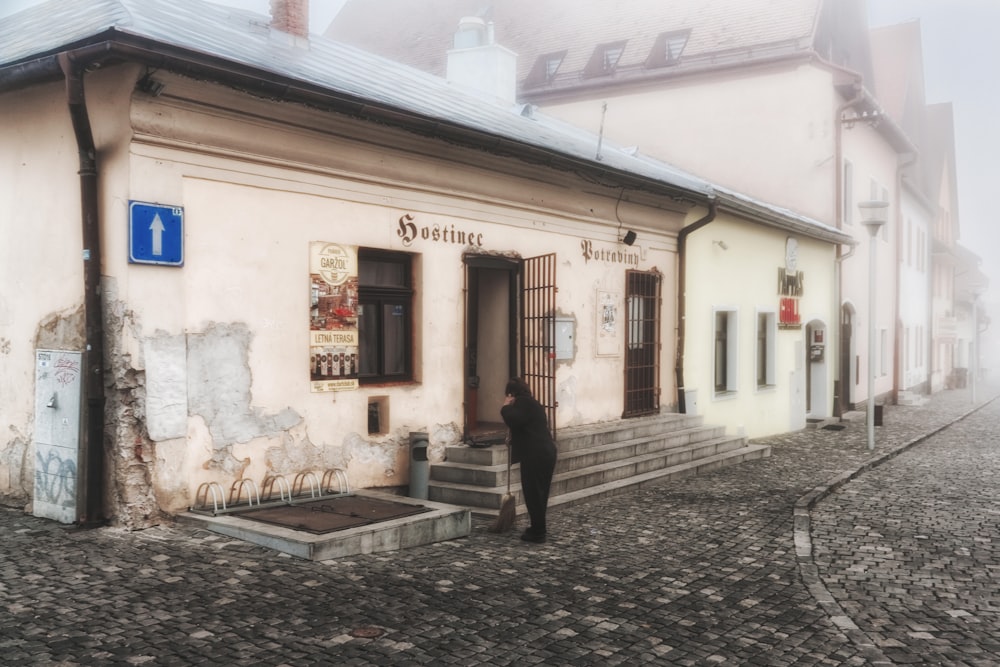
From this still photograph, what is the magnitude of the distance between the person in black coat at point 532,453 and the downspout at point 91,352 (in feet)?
11.3

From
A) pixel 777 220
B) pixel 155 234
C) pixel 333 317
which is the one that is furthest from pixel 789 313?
pixel 155 234

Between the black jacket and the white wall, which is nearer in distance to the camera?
the black jacket

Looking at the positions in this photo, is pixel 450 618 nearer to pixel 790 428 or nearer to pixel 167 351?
pixel 167 351

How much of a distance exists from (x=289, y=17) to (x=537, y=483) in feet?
23.8

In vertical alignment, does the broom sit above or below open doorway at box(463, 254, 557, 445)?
below

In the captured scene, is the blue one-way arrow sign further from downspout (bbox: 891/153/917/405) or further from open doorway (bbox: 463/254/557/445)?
downspout (bbox: 891/153/917/405)

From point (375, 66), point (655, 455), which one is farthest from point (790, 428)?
point (375, 66)

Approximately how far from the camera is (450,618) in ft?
19.1

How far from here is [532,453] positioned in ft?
27.2

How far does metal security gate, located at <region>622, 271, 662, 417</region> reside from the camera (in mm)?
13664

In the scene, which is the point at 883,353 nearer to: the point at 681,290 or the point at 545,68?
the point at 545,68

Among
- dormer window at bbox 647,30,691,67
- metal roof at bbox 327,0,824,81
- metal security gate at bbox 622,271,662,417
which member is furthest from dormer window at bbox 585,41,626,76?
metal security gate at bbox 622,271,662,417

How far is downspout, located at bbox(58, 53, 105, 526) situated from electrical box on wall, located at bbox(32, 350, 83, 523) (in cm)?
11

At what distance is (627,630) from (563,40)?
23.6m
